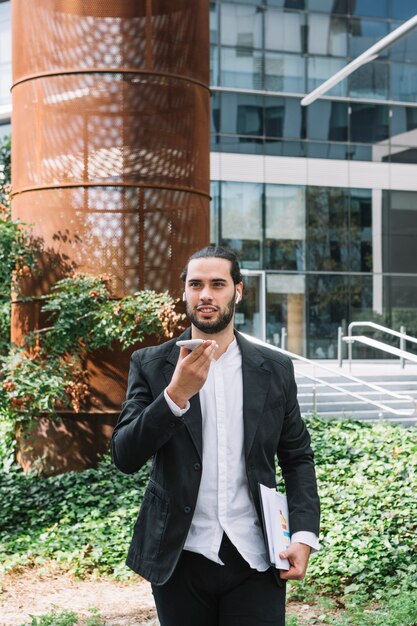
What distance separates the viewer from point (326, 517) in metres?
7.38

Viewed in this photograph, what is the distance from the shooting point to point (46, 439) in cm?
962

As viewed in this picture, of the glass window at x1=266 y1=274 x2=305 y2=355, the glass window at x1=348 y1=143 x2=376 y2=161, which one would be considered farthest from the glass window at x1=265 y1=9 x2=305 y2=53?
the glass window at x1=266 y1=274 x2=305 y2=355

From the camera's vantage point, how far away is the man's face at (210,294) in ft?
9.30

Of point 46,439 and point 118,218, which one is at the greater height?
point 118,218

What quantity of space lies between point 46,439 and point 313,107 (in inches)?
671

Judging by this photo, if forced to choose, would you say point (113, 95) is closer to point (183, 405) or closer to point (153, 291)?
point (153, 291)

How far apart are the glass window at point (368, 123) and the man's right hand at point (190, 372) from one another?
23.1 m

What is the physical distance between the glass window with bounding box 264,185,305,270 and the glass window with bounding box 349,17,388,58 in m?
4.25

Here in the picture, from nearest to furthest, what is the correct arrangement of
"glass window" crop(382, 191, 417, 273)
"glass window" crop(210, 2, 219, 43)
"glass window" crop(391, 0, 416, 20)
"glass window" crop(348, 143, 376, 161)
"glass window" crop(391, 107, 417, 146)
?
"glass window" crop(210, 2, 219, 43) < "glass window" crop(348, 143, 376, 161) < "glass window" crop(382, 191, 417, 273) < "glass window" crop(391, 0, 416, 20) < "glass window" crop(391, 107, 417, 146)

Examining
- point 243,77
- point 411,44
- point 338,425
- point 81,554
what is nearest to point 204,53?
point 338,425

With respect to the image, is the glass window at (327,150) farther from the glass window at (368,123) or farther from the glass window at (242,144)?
the glass window at (242,144)

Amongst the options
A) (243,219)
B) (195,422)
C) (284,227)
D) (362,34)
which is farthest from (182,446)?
(362,34)

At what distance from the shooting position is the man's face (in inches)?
112

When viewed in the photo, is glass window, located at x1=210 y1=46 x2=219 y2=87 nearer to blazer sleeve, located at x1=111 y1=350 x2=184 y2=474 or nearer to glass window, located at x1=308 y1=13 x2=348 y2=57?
glass window, located at x1=308 y1=13 x2=348 y2=57
